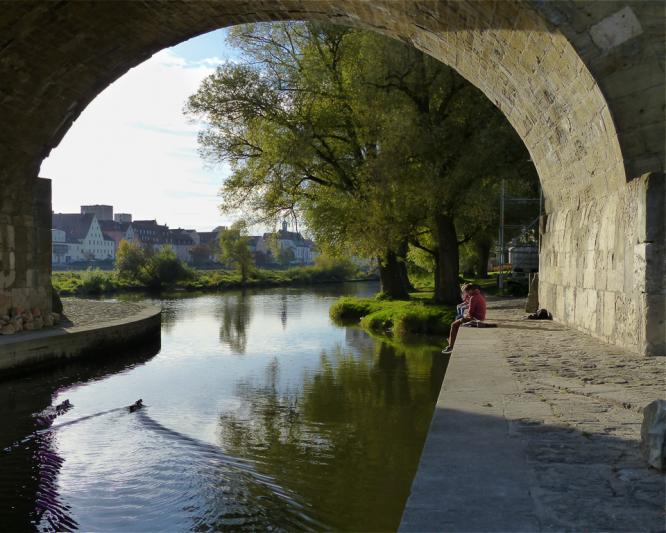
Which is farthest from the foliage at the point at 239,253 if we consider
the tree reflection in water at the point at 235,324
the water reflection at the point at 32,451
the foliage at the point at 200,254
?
the water reflection at the point at 32,451

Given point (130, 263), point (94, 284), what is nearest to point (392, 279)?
point (94, 284)

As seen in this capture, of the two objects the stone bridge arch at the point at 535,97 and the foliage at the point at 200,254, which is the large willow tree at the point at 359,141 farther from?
the foliage at the point at 200,254

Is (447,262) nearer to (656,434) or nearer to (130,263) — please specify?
(656,434)

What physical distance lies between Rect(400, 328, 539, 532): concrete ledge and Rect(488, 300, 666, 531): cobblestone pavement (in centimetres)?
7

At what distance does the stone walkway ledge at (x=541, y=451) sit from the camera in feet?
8.52

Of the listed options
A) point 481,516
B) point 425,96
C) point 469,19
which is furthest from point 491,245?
point 481,516

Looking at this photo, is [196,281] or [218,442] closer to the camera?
[218,442]

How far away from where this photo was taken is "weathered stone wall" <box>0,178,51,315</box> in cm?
1127

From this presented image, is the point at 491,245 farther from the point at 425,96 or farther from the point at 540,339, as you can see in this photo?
the point at 540,339

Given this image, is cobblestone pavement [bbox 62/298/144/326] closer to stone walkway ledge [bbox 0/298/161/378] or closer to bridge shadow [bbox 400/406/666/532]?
stone walkway ledge [bbox 0/298/161/378]

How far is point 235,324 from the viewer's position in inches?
762

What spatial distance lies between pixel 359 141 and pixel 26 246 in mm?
10422

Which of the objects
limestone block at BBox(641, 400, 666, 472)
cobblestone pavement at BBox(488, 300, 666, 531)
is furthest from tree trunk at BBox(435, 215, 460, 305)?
limestone block at BBox(641, 400, 666, 472)

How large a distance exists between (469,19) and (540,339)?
3728 mm
